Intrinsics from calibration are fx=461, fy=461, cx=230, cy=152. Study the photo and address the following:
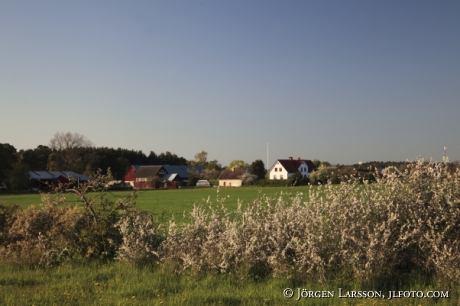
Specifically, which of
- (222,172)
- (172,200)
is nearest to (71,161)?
(222,172)

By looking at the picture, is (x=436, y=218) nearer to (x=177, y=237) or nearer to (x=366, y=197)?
(x=366, y=197)

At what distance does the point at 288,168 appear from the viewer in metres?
110

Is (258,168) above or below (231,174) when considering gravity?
above

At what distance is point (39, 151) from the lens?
101562mm

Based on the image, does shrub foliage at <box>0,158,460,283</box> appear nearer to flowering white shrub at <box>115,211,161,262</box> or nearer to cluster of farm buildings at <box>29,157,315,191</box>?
flowering white shrub at <box>115,211,161,262</box>

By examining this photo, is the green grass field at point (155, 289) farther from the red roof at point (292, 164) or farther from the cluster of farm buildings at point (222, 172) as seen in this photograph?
the red roof at point (292, 164)

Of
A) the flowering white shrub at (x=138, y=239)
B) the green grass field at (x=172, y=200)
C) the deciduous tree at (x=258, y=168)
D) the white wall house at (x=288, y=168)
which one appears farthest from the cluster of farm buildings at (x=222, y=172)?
the flowering white shrub at (x=138, y=239)

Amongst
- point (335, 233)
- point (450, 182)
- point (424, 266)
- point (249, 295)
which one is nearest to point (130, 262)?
point (249, 295)

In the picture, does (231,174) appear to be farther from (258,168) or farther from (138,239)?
(138,239)

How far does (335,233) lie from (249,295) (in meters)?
2.01

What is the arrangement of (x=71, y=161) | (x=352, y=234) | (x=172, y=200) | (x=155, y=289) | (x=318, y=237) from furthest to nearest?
(x=71, y=161), (x=172, y=200), (x=318, y=237), (x=352, y=234), (x=155, y=289)

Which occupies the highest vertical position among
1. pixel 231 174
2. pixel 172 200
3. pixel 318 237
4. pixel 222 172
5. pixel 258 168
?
pixel 258 168

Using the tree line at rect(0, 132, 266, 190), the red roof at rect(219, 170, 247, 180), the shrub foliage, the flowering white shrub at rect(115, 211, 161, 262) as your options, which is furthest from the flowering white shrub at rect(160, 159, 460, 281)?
the red roof at rect(219, 170, 247, 180)

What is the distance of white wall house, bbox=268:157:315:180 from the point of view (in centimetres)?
10925
